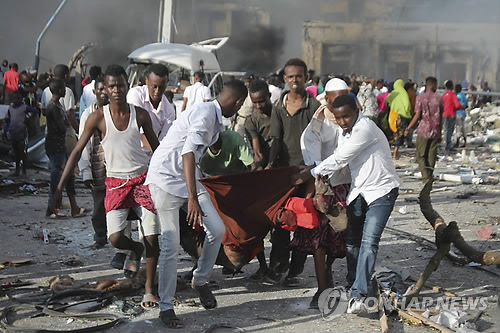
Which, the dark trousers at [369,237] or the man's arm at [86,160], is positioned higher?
the man's arm at [86,160]

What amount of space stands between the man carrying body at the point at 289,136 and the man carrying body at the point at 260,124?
27 cm

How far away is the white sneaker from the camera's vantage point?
209 inches

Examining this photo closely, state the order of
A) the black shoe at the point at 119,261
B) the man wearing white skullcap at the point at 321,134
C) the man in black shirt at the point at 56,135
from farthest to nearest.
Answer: the man in black shirt at the point at 56,135 < the black shoe at the point at 119,261 < the man wearing white skullcap at the point at 321,134

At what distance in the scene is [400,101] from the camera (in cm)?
1597

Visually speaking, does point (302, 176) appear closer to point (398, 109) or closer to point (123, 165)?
point (123, 165)

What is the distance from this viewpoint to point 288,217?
5723 mm

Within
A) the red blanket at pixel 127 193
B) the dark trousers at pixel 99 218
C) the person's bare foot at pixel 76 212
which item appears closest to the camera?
the red blanket at pixel 127 193

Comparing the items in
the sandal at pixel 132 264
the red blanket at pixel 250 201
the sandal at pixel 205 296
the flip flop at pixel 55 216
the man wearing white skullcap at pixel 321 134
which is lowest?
the flip flop at pixel 55 216

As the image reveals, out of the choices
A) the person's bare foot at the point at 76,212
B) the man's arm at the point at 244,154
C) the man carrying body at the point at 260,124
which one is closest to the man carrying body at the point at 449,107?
the person's bare foot at the point at 76,212

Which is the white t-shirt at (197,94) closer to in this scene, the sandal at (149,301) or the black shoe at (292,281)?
the black shoe at (292,281)

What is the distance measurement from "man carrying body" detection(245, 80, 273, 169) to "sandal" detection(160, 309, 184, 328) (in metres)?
1.87

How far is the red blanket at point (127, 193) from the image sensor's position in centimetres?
555

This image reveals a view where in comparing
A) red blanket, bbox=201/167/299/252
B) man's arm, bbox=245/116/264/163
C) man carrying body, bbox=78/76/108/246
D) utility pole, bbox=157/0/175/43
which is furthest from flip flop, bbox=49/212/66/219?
utility pole, bbox=157/0/175/43

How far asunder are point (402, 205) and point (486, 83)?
1926 cm
